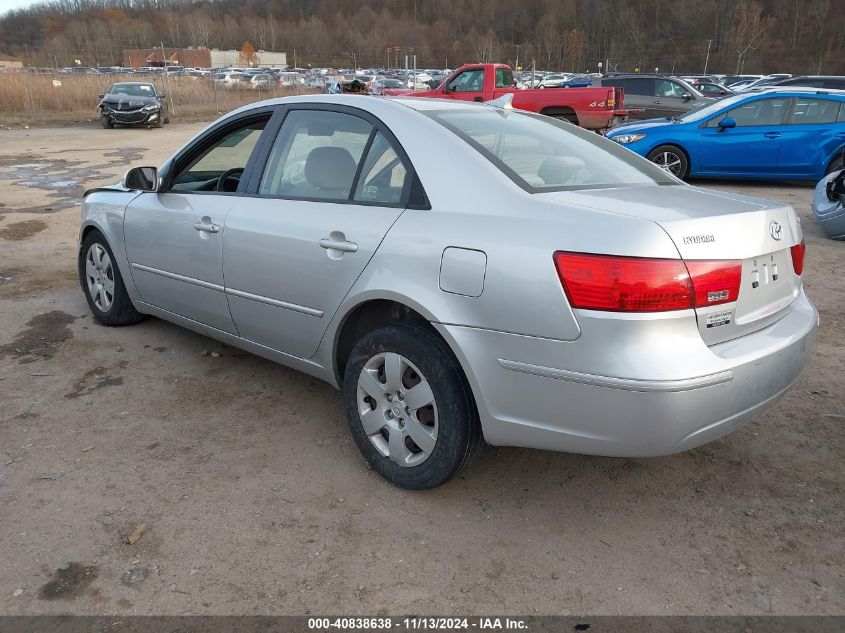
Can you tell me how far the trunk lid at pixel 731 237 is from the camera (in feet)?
7.54

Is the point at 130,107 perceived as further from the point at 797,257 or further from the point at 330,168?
the point at 797,257

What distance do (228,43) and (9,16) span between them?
42.1 metres

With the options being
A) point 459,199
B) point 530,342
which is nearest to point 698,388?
point 530,342

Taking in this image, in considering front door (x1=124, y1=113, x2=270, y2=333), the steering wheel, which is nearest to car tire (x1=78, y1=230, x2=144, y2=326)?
front door (x1=124, y1=113, x2=270, y2=333)

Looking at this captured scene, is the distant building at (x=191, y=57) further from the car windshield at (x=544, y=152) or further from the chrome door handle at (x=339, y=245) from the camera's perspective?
the chrome door handle at (x=339, y=245)

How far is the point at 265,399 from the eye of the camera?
3.80 m

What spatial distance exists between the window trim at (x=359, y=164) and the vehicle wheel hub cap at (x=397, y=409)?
25.7 inches

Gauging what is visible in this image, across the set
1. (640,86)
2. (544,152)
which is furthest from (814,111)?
(544,152)

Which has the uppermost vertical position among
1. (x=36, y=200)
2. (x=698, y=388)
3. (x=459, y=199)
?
(x=459, y=199)

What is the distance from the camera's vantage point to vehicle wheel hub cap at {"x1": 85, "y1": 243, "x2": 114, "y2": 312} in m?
4.76

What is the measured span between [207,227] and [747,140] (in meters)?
9.31

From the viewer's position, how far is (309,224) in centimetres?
311

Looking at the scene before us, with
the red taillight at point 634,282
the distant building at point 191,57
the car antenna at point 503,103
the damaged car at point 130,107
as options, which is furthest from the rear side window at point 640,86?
the distant building at point 191,57

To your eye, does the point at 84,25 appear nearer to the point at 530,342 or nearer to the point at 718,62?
the point at 718,62
